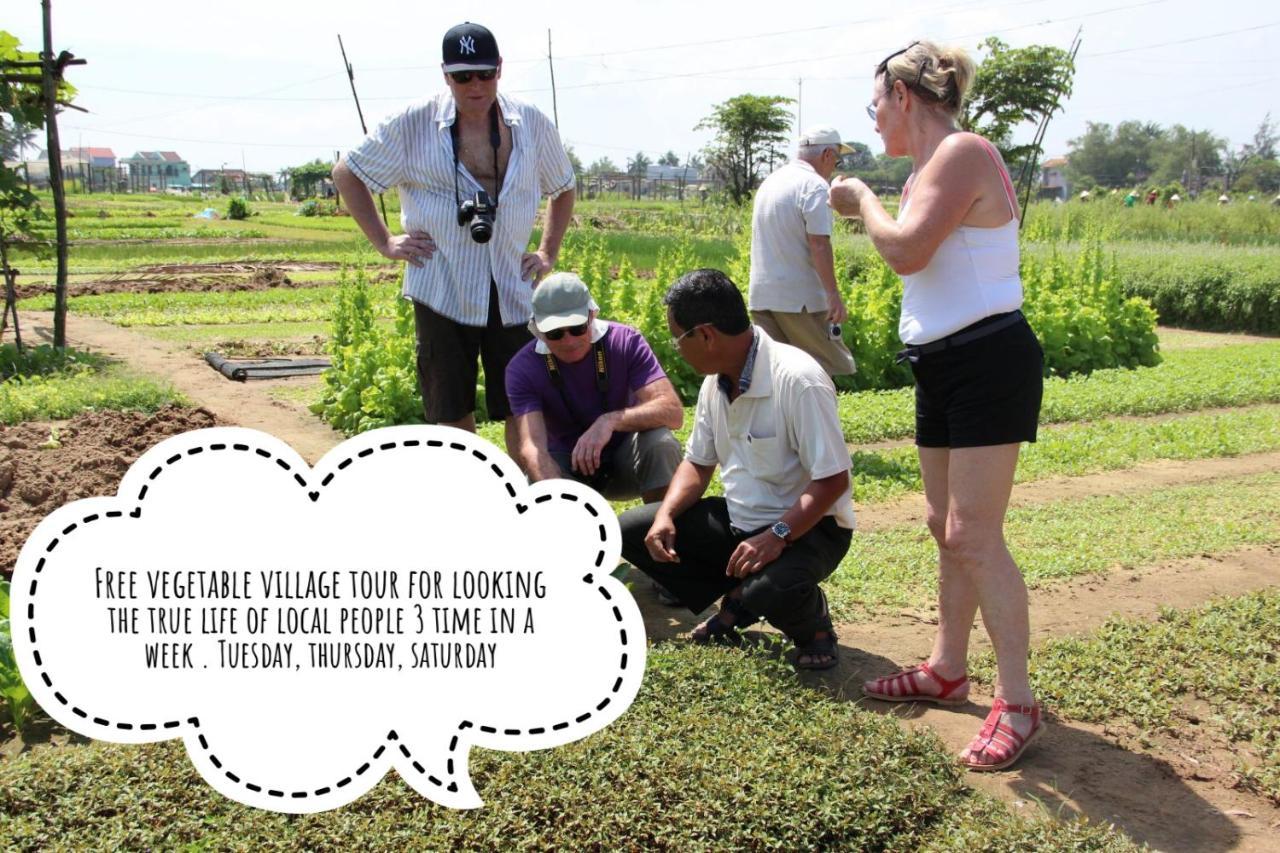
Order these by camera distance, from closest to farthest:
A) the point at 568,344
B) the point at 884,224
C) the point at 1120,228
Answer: the point at 884,224 < the point at 568,344 < the point at 1120,228

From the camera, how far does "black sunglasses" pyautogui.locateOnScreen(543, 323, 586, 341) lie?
439cm

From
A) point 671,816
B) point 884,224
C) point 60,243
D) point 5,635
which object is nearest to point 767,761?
point 671,816

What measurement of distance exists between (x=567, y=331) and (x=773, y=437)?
0.88 m

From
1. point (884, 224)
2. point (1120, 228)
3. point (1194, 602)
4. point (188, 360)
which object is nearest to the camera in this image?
point (884, 224)

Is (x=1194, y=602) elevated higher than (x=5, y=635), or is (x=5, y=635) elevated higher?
(x=5, y=635)

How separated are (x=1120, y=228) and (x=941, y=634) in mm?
25212

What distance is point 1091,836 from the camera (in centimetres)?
290

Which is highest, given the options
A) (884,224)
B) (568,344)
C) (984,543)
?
(884,224)

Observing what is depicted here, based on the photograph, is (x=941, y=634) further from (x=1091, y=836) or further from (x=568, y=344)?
(x=568, y=344)

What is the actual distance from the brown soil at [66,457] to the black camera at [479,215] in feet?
7.52

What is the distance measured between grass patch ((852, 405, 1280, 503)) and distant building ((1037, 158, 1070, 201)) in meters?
63.3

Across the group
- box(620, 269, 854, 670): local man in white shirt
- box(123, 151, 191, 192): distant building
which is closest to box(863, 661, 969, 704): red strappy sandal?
box(620, 269, 854, 670): local man in white shirt

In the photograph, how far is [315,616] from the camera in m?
2.48

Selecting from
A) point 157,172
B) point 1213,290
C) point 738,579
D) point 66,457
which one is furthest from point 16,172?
point 157,172
